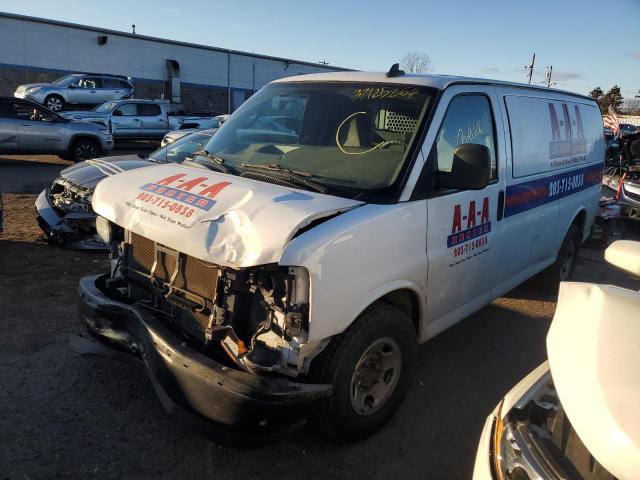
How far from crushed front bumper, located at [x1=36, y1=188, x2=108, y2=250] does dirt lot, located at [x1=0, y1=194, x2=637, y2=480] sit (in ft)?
3.86

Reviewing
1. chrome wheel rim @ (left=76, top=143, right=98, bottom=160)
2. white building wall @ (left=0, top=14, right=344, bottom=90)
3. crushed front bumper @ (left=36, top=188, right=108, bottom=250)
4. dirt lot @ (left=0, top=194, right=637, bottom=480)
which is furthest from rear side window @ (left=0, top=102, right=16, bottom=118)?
white building wall @ (left=0, top=14, right=344, bottom=90)

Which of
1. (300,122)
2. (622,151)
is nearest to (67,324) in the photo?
(300,122)

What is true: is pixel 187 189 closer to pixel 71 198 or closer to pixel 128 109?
Result: pixel 71 198

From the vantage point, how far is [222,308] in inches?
106

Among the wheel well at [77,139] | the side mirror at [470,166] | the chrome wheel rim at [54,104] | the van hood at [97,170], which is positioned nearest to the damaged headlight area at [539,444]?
the side mirror at [470,166]

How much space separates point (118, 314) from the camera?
9.84ft

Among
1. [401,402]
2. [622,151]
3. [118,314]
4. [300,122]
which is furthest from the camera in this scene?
[622,151]

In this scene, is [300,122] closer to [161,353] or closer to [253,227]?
[253,227]

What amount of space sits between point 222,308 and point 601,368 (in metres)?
1.75

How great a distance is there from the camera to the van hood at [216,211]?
2488 mm

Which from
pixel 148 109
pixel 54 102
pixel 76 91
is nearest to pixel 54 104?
pixel 54 102

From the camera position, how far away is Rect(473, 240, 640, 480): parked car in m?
1.50

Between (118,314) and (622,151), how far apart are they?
9701 mm

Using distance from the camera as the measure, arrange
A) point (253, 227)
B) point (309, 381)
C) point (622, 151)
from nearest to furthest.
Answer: point (253, 227) < point (309, 381) < point (622, 151)
